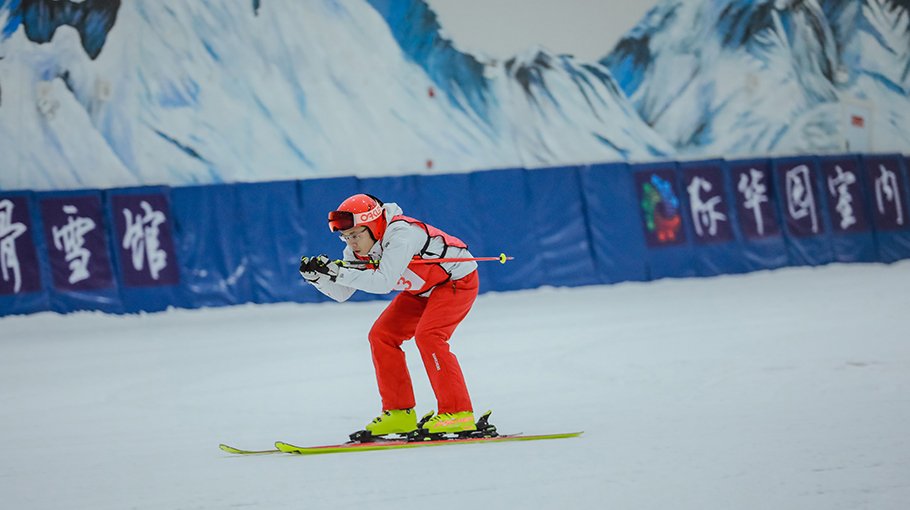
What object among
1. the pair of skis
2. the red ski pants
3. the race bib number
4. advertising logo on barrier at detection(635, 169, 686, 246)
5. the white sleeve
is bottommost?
advertising logo on barrier at detection(635, 169, 686, 246)

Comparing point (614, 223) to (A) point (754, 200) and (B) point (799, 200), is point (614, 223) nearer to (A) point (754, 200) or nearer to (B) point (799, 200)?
(A) point (754, 200)

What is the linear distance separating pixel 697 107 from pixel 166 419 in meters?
16.7

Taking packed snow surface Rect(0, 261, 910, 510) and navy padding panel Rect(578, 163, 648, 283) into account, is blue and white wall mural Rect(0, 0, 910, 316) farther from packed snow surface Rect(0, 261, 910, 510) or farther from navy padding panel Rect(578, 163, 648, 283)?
packed snow surface Rect(0, 261, 910, 510)

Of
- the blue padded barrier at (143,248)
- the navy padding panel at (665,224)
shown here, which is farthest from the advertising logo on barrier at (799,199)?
the blue padded barrier at (143,248)

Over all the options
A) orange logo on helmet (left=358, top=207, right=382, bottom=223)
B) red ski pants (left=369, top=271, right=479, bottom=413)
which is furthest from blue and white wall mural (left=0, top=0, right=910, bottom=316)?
orange logo on helmet (left=358, top=207, right=382, bottom=223)

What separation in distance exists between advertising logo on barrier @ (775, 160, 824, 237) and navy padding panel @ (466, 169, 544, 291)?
4768mm

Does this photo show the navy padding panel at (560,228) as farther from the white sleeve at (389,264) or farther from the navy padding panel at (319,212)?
the white sleeve at (389,264)

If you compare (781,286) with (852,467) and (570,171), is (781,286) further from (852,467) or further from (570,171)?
(852,467)

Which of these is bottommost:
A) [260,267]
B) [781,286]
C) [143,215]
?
[781,286]

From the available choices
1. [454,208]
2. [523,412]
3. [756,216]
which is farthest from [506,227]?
[523,412]

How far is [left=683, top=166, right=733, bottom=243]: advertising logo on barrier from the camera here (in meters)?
16.2

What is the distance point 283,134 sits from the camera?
1820 centimetres

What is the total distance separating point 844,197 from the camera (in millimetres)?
17359

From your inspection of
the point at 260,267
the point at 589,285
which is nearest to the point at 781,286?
the point at 589,285
